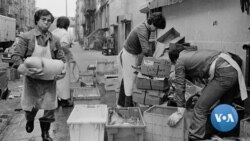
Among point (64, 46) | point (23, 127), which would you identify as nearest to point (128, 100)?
point (64, 46)

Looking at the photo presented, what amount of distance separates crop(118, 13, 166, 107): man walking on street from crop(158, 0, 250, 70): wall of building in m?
Result: 1.76

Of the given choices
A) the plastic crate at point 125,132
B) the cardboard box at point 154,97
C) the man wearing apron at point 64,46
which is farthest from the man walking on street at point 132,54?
the plastic crate at point 125,132

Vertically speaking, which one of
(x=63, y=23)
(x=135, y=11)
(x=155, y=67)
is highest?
(x=135, y=11)

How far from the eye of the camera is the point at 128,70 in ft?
20.4

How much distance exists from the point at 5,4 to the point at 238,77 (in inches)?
1906

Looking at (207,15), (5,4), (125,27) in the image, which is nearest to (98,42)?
(125,27)

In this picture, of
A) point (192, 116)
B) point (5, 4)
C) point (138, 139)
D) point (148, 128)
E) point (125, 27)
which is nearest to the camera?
point (138, 139)

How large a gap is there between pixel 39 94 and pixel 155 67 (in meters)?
2.31

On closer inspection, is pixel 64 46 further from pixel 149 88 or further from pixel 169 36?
pixel 169 36

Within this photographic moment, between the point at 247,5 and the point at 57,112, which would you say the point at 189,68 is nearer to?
the point at 247,5

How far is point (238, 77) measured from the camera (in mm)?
4641

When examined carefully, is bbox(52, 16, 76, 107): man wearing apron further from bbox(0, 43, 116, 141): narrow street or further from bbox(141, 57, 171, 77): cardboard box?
bbox(141, 57, 171, 77): cardboard box

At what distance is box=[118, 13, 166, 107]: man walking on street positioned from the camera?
5.78m

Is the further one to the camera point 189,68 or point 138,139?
point 189,68
